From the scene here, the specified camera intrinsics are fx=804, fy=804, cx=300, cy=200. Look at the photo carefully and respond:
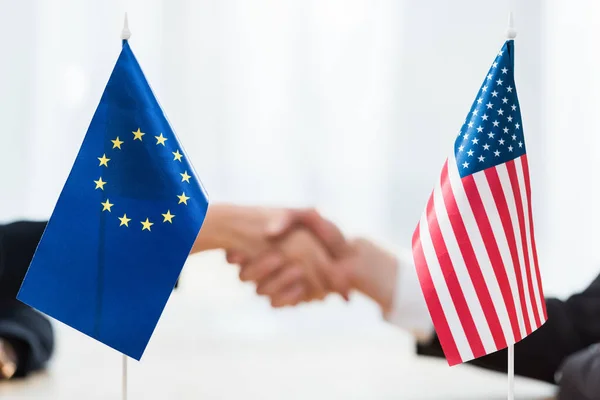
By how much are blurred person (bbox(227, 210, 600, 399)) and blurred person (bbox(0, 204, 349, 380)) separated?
0.09 ft

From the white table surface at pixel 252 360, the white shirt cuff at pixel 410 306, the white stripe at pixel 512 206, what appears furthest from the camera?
the white shirt cuff at pixel 410 306

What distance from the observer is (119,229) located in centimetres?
134

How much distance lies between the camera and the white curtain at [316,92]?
97.5 inches

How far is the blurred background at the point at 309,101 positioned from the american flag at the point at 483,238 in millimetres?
1128

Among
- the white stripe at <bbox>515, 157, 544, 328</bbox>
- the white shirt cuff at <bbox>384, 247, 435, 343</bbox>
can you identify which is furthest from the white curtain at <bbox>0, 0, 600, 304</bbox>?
the white stripe at <bbox>515, 157, 544, 328</bbox>

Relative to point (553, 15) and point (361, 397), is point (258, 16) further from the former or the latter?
point (361, 397)

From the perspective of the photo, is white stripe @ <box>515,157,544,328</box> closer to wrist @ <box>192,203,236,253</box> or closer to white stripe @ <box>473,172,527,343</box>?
white stripe @ <box>473,172,527,343</box>

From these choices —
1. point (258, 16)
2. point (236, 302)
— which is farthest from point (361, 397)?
point (258, 16)

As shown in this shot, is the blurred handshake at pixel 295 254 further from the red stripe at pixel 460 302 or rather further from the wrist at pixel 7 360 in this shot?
the red stripe at pixel 460 302

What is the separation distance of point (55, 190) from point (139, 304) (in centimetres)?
127

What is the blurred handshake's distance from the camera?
2482 millimetres

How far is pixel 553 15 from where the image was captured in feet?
8.77

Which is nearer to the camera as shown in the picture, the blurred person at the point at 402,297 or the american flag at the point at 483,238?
the american flag at the point at 483,238

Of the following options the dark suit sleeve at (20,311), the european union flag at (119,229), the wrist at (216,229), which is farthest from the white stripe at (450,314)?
the dark suit sleeve at (20,311)
